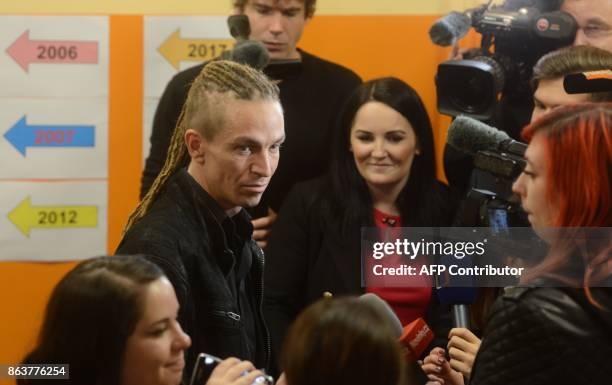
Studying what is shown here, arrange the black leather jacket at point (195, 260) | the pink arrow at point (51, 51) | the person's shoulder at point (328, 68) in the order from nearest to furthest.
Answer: the black leather jacket at point (195, 260)
the person's shoulder at point (328, 68)
the pink arrow at point (51, 51)

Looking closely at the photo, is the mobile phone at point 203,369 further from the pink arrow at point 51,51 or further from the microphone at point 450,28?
the pink arrow at point 51,51

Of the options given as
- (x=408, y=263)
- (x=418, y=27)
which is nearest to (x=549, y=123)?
(x=408, y=263)

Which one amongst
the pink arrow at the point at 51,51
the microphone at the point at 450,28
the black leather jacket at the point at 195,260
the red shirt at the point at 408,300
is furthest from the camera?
the pink arrow at the point at 51,51

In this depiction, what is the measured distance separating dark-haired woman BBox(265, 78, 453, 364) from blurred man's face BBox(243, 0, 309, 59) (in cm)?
29

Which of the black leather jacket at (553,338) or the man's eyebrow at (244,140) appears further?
the man's eyebrow at (244,140)

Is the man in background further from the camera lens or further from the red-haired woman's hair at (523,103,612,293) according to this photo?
the red-haired woman's hair at (523,103,612,293)

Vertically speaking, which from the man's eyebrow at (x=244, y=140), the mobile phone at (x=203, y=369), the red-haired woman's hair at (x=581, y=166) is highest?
the man's eyebrow at (x=244, y=140)

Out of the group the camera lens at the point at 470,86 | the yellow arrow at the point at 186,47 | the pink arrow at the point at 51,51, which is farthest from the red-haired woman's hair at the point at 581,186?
the pink arrow at the point at 51,51

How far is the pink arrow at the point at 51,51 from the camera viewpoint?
3.14 meters

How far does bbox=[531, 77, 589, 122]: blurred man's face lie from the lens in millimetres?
2318

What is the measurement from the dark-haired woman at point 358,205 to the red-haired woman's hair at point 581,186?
104 centimetres

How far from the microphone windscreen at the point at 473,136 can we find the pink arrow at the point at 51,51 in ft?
4.69

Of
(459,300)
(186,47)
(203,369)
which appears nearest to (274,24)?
(186,47)

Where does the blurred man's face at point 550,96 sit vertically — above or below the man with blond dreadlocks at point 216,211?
above
